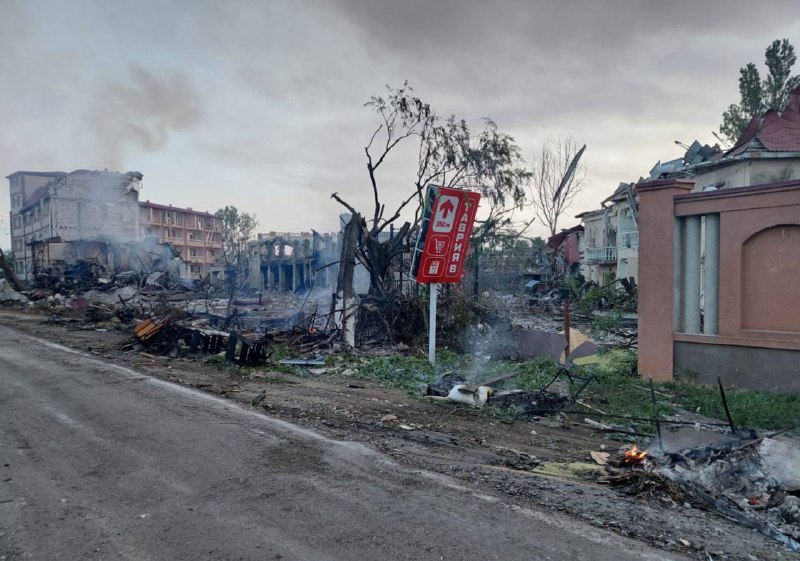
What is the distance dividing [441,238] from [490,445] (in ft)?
17.9

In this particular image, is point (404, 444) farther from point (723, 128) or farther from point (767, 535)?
point (723, 128)

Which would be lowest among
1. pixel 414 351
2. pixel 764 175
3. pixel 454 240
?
pixel 414 351

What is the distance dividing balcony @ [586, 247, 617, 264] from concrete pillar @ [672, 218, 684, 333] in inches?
989

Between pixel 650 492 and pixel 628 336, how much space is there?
9931 mm

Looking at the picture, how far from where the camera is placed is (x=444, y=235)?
33.8 ft

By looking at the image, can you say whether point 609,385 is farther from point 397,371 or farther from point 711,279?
point 397,371

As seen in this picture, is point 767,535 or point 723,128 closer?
point 767,535

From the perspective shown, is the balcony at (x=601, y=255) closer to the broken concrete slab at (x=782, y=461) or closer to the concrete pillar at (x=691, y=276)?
the concrete pillar at (x=691, y=276)

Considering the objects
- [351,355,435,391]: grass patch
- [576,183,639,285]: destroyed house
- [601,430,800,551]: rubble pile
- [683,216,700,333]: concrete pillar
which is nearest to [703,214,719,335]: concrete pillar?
[683,216,700,333]: concrete pillar

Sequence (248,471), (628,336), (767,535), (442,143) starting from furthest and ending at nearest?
1. (442,143)
2. (628,336)
3. (248,471)
4. (767,535)

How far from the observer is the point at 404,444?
5.43 metres

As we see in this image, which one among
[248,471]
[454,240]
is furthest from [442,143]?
[248,471]

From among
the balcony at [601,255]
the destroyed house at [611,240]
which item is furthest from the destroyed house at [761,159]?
Answer: the balcony at [601,255]

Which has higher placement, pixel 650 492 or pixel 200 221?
pixel 200 221
